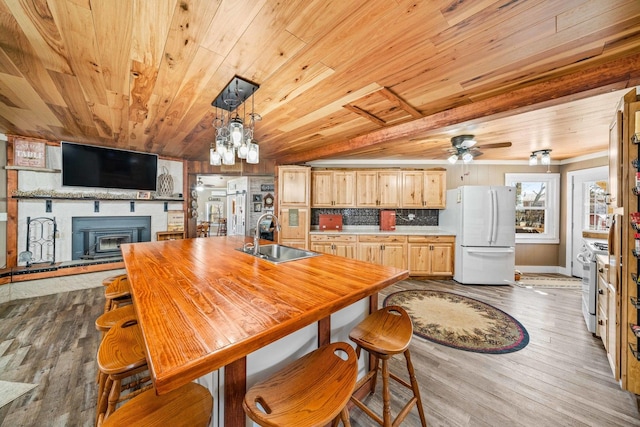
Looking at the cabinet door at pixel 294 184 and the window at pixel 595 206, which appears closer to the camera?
the window at pixel 595 206

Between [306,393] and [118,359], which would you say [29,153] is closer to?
[118,359]

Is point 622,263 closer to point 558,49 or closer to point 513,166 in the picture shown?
Result: point 558,49

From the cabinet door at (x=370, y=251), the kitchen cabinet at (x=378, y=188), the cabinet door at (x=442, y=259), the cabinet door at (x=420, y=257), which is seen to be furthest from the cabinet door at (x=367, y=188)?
the cabinet door at (x=442, y=259)

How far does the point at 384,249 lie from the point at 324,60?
11.2 ft

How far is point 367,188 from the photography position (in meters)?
A: 4.65

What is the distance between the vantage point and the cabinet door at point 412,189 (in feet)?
15.1

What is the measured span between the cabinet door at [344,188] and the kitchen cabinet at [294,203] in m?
0.54

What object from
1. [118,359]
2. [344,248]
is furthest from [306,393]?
[344,248]

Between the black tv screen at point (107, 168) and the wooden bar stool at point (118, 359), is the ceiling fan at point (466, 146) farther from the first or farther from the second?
the black tv screen at point (107, 168)

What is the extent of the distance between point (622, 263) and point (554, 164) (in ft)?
14.0

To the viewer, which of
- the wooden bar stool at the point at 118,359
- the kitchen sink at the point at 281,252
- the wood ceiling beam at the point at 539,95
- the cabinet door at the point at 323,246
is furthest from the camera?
the cabinet door at the point at 323,246

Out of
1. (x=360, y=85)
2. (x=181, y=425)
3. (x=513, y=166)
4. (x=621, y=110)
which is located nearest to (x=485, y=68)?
(x=360, y=85)

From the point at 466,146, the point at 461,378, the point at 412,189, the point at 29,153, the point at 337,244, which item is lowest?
the point at 461,378

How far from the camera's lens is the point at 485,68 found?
5.44 feet
